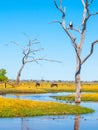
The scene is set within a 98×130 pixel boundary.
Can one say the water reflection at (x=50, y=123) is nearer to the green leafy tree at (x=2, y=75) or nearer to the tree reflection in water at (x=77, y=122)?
the tree reflection in water at (x=77, y=122)

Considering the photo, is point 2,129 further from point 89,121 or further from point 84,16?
point 84,16

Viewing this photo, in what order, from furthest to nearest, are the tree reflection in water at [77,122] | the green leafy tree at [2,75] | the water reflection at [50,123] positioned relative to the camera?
1. the green leafy tree at [2,75]
2. the tree reflection in water at [77,122]
3. the water reflection at [50,123]

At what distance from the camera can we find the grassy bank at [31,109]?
34719mm

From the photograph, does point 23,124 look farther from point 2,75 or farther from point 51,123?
point 2,75

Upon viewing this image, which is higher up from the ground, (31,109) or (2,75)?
(2,75)

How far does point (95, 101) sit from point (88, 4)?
1191cm

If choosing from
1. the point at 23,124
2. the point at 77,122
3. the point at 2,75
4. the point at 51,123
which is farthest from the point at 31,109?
the point at 2,75

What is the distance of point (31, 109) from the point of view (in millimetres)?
36750

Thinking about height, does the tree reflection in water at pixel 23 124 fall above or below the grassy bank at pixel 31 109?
below

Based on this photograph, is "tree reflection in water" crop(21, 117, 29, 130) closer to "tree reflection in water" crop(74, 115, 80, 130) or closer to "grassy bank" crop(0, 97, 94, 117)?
"grassy bank" crop(0, 97, 94, 117)

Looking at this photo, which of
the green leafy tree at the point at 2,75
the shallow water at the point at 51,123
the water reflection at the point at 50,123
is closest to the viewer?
the shallow water at the point at 51,123

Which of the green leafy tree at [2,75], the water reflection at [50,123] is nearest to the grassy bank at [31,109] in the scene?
the water reflection at [50,123]

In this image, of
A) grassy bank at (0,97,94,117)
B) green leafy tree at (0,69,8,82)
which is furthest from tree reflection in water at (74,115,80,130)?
green leafy tree at (0,69,8,82)

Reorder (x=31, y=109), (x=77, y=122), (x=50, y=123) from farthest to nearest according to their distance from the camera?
(x=31, y=109)
(x=77, y=122)
(x=50, y=123)
